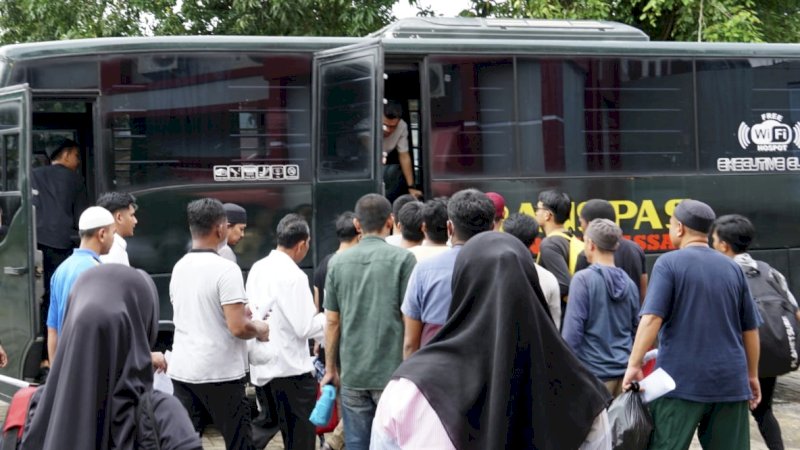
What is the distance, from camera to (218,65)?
9.52m

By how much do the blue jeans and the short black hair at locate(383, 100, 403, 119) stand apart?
180 inches

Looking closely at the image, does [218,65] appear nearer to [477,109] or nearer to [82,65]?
[82,65]

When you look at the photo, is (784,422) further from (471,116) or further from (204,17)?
(204,17)

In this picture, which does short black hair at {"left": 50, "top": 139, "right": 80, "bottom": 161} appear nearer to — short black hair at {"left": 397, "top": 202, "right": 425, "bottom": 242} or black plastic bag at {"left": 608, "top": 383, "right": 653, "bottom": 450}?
short black hair at {"left": 397, "top": 202, "right": 425, "bottom": 242}

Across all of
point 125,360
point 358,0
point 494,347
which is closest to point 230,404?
point 125,360

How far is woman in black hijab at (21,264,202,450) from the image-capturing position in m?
3.70

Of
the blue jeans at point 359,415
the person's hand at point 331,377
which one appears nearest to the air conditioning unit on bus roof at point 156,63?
the person's hand at point 331,377

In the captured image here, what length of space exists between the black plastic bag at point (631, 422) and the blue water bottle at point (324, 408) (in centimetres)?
148

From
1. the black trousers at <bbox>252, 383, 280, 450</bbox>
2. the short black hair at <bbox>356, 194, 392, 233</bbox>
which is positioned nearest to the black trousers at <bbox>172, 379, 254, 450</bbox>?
the black trousers at <bbox>252, 383, 280, 450</bbox>

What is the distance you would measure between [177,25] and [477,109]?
701 cm

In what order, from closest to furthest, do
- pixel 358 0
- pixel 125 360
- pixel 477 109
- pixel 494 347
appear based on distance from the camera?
1. pixel 494 347
2. pixel 125 360
3. pixel 477 109
4. pixel 358 0

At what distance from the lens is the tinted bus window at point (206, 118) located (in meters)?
9.23

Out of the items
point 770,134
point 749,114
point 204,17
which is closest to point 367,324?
point 749,114

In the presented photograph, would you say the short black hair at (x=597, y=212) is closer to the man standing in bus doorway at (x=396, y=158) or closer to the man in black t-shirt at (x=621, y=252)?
the man in black t-shirt at (x=621, y=252)
